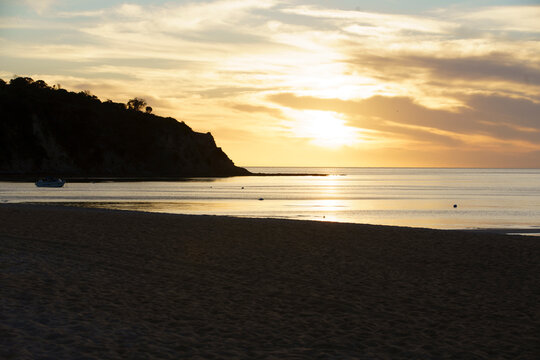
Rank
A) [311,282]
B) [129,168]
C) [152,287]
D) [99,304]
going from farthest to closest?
1. [129,168]
2. [311,282]
3. [152,287]
4. [99,304]

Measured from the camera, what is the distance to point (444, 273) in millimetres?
16609

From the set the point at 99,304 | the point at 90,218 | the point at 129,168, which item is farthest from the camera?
the point at 129,168

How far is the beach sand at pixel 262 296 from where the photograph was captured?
9219mm

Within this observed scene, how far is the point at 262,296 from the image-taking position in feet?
42.6

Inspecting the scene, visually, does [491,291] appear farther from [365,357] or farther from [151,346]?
[151,346]

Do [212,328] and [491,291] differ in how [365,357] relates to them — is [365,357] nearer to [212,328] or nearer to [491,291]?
[212,328]

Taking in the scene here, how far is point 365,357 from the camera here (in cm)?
880

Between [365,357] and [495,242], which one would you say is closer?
[365,357]

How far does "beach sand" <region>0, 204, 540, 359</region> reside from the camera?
363 inches

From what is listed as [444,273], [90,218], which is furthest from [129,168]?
[444,273]

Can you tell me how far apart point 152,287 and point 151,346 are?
4708mm

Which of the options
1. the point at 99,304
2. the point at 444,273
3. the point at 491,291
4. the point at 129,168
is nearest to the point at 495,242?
the point at 444,273

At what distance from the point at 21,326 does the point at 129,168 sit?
192m

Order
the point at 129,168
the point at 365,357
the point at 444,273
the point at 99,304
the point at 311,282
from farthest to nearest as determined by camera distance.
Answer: the point at 129,168, the point at 444,273, the point at 311,282, the point at 99,304, the point at 365,357
